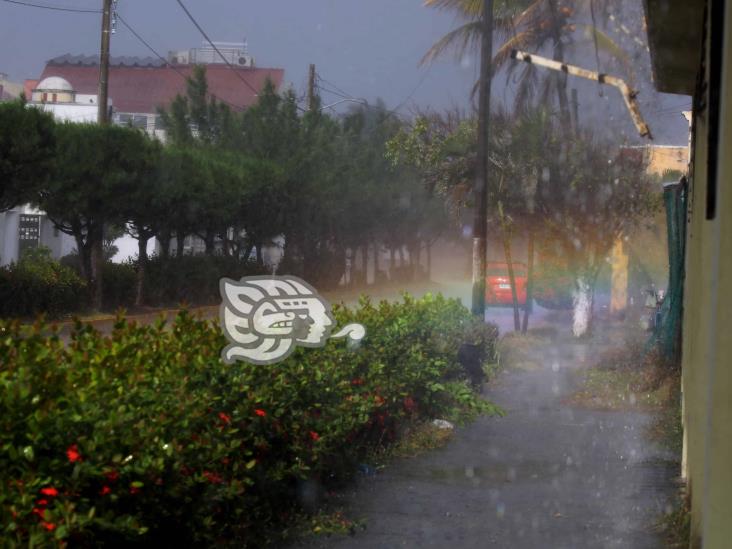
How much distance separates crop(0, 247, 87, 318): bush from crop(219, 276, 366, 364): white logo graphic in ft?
38.7

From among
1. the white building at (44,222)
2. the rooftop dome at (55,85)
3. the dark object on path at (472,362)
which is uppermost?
the rooftop dome at (55,85)

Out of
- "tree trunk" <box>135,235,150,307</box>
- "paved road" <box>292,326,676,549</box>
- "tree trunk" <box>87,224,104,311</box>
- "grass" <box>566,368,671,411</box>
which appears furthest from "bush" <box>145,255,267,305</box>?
"paved road" <box>292,326,676,549</box>

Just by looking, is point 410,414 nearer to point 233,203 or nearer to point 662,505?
point 662,505

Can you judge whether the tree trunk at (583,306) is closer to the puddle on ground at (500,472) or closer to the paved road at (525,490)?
the paved road at (525,490)

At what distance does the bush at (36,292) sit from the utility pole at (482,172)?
708 cm

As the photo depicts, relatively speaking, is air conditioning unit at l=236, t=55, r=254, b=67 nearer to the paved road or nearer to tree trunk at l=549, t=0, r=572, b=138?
tree trunk at l=549, t=0, r=572, b=138

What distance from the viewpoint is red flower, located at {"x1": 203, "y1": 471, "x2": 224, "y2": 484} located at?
514 centimetres

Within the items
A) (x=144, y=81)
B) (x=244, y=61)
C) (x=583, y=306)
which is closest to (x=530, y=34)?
(x=583, y=306)

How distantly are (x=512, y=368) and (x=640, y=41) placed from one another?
531 cm

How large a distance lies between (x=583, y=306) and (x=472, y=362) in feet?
29.6

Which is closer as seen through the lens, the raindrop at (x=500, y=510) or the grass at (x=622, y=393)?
the raindrop at (x=500, y=510)

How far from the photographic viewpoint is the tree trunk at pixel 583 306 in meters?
22.2

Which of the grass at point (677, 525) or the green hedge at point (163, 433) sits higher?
the green hedge at point (163, 433)

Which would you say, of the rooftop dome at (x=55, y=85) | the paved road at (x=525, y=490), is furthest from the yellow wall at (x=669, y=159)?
the rooftop dome at (x=55, y=85)
